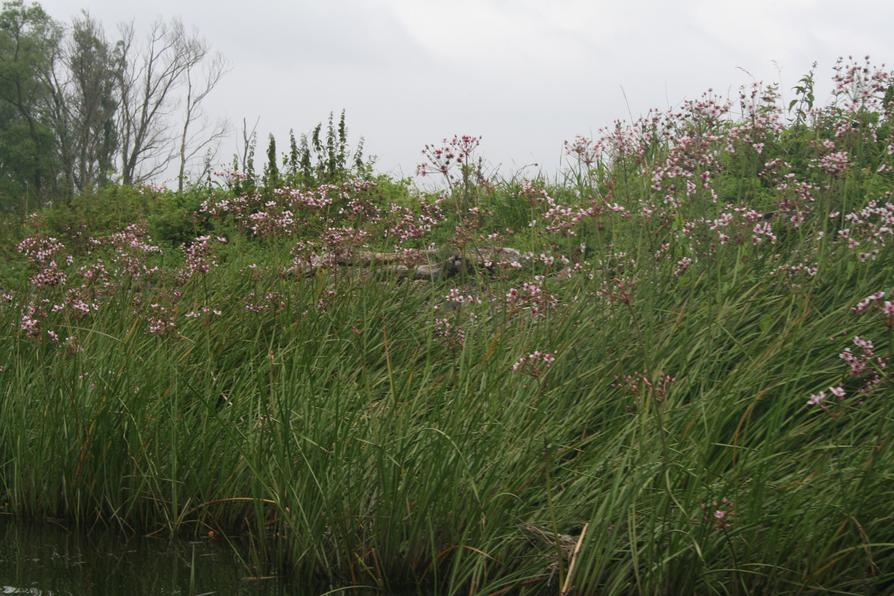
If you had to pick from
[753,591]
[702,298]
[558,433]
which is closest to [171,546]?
[558,433]

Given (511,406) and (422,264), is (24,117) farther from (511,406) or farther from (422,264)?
(511,406)

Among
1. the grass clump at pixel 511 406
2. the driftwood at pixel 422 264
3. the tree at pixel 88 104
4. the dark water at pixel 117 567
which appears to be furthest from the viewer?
the tree at pixel 88 104

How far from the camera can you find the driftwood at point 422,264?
→ 6082 millimetres

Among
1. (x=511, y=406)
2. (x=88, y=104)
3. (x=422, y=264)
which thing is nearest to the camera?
(x=511, y=406)

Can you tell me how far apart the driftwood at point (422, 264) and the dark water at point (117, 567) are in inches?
86.7

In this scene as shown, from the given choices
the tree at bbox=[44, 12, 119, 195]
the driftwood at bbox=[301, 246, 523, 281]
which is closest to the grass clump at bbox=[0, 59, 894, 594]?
the driftwood at bbox=[301, 246, 523, 281]

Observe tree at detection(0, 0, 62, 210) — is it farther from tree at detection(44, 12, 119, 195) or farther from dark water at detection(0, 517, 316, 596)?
dark water at detection(0, 517, 316, 596)

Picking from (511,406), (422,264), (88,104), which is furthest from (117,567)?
(88,104)

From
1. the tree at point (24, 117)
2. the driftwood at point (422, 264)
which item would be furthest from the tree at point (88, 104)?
the driftwood at point (422, 264)

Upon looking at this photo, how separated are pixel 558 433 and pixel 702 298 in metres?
1.66

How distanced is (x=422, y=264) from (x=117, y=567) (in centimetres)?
410

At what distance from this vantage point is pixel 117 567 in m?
4.23

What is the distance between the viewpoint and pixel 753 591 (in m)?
3.45

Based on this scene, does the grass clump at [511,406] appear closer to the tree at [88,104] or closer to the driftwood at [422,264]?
the driftwood at [422,264]
